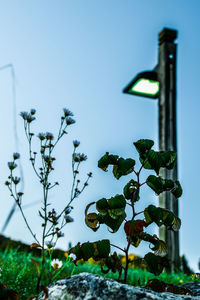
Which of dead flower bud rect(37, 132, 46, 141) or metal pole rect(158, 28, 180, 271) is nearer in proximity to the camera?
dead flower bud rect(37, 132, 46, 141)

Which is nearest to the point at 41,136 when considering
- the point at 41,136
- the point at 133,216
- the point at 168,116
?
the point at 41,136

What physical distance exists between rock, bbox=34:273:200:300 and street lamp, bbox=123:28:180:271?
12.9ft

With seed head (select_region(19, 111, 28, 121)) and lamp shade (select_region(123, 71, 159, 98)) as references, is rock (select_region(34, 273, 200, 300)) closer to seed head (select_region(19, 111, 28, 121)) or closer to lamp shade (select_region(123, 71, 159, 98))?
seed head (select_region(19, 111, 28, 121))

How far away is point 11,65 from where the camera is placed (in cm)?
205

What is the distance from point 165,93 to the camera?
5973 mm

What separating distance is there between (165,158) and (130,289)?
0.66 meters

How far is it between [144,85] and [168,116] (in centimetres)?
67

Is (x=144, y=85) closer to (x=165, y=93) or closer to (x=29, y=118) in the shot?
(x=165, y=93)

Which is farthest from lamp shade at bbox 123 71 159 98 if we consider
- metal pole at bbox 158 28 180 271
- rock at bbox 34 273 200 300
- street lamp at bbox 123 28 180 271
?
rock at bbox 34 273 200 300

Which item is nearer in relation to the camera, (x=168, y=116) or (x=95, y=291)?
(x=95, y=291)

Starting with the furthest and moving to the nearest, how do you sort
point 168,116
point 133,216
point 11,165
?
point 168,116 < point 11,165 < point 133,216

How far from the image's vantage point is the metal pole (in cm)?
538

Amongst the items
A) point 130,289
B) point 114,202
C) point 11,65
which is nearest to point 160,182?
point 114,202

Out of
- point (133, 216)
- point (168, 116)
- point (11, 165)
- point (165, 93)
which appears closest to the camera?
point (133, 216)
